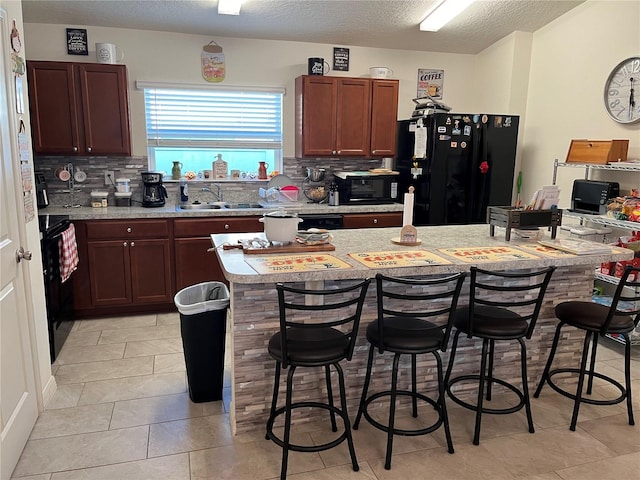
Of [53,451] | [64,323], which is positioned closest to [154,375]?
[53,451]

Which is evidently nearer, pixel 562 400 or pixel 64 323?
pixel 562 400

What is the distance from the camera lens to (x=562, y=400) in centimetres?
283

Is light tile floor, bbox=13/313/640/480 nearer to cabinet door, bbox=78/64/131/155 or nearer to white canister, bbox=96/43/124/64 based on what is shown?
cabinet door, bbox=78/64/131/155

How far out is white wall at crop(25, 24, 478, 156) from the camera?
4.25 meters

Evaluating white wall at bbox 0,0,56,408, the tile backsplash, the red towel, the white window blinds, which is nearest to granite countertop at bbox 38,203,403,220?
the tile backsplash

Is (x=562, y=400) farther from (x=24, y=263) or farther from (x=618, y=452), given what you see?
(x=24, y=263)

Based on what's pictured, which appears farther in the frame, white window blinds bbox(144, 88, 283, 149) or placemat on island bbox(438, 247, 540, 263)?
white window blinds bbox(144, 88, 283, 149)

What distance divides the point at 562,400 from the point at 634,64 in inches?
106

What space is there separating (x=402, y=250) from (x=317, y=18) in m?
2.64

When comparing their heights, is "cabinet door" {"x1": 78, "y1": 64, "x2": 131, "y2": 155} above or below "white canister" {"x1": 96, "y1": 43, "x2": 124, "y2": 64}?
below

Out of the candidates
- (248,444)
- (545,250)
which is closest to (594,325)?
(545,250)

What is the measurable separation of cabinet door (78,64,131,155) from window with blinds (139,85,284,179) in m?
0.42

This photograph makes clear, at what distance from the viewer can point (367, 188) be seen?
15.6ft

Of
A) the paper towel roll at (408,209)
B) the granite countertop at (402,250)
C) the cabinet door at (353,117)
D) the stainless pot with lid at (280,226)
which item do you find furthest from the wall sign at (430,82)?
the stainless pot with lid at (280,226)
